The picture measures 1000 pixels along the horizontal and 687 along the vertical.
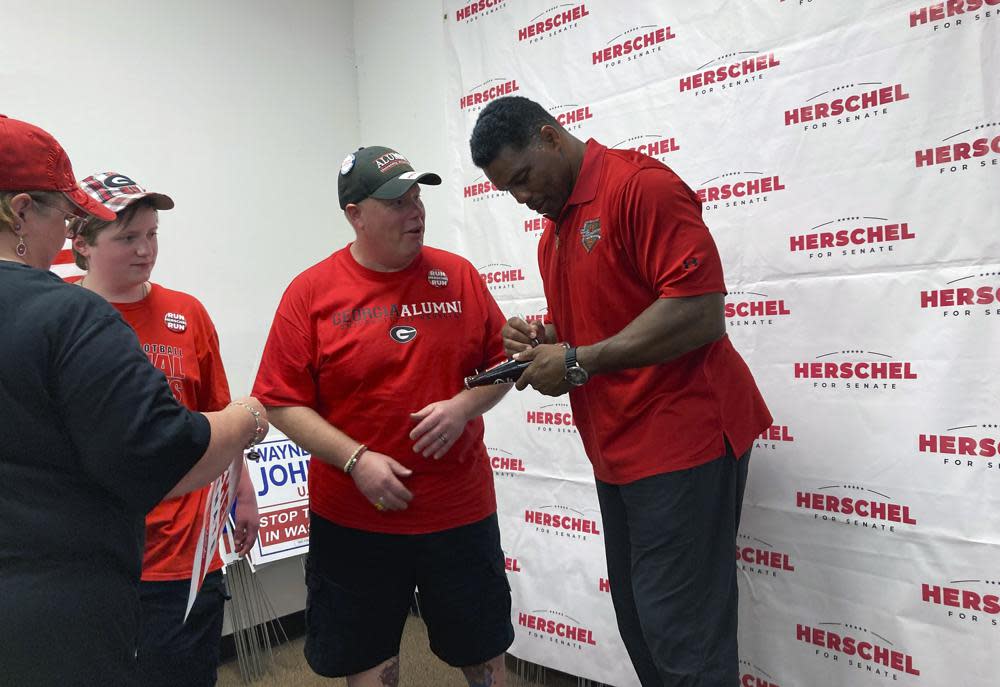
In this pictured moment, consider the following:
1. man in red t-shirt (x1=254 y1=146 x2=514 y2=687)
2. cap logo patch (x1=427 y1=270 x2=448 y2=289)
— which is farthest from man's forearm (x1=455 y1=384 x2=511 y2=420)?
cap logo patch (x1=427 y1=270 x2=448 y2=289)

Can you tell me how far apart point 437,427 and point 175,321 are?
0.73m

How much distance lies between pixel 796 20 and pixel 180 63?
240 centimetres

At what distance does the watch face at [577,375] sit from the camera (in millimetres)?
1476

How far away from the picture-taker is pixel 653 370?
1466 millimetres

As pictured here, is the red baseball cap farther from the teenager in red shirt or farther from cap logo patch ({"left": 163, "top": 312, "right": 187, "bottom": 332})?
cap logo patch ({"left": 163, "top": 312, "right": 187, "bottom": 332})

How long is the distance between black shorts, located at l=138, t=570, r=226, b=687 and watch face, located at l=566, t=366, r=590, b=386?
37.9 inches

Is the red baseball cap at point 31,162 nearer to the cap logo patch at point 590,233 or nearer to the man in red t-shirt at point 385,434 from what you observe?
the man in red t-shirt at point 385,434

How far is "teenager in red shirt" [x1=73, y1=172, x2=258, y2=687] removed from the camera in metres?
1.60

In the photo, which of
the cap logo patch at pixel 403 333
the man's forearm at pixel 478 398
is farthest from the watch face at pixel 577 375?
the cap logo patch at pixel 403 333

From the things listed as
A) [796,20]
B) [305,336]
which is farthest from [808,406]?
[305,336]

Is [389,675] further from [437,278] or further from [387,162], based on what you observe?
[387,162]

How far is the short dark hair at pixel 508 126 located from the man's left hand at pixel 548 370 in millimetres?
444

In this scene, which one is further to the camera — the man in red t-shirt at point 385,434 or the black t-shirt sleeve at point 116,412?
the man in red t-shirt at point 385,434

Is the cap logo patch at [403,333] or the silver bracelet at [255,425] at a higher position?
the cap logo patch at [403,333]
